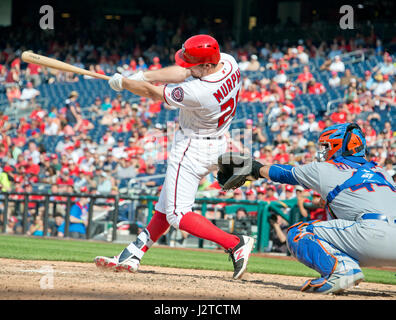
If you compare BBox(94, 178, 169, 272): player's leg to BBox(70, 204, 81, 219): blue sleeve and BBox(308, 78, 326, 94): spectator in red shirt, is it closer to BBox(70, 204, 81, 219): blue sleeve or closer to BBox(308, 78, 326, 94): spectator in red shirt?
BBox(70, 204, 81, 219): blue sleeve

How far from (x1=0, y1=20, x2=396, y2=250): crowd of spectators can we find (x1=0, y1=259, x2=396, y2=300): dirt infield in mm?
5039

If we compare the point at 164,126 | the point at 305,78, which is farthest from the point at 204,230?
the point at 305,78

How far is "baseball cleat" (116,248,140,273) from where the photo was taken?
5.43 meters

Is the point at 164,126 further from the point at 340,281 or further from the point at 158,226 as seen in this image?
the point at 340,281

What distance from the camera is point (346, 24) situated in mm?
20266

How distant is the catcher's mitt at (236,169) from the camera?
15.9ft

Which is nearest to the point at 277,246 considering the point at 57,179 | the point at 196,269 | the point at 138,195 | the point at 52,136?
the point at 138,195

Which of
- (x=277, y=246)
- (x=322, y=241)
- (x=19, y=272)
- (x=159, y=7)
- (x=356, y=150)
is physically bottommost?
(x=277, y=246)

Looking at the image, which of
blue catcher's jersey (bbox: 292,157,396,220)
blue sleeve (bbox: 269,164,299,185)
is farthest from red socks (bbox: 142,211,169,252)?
blue catcher's jersey (bbox: 292,157,396,220)

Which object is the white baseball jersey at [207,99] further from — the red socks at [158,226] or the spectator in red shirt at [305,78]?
the spectator in red shirt at [305,78]

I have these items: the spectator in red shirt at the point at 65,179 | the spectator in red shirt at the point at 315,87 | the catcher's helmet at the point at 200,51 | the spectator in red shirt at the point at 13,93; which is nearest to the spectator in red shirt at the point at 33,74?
the spectator in red shirt at the point at 13,93

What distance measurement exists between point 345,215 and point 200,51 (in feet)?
5.38

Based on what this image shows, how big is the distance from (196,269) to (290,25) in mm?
16916

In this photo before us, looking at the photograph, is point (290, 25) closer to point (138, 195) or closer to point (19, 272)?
point (138, 195)
